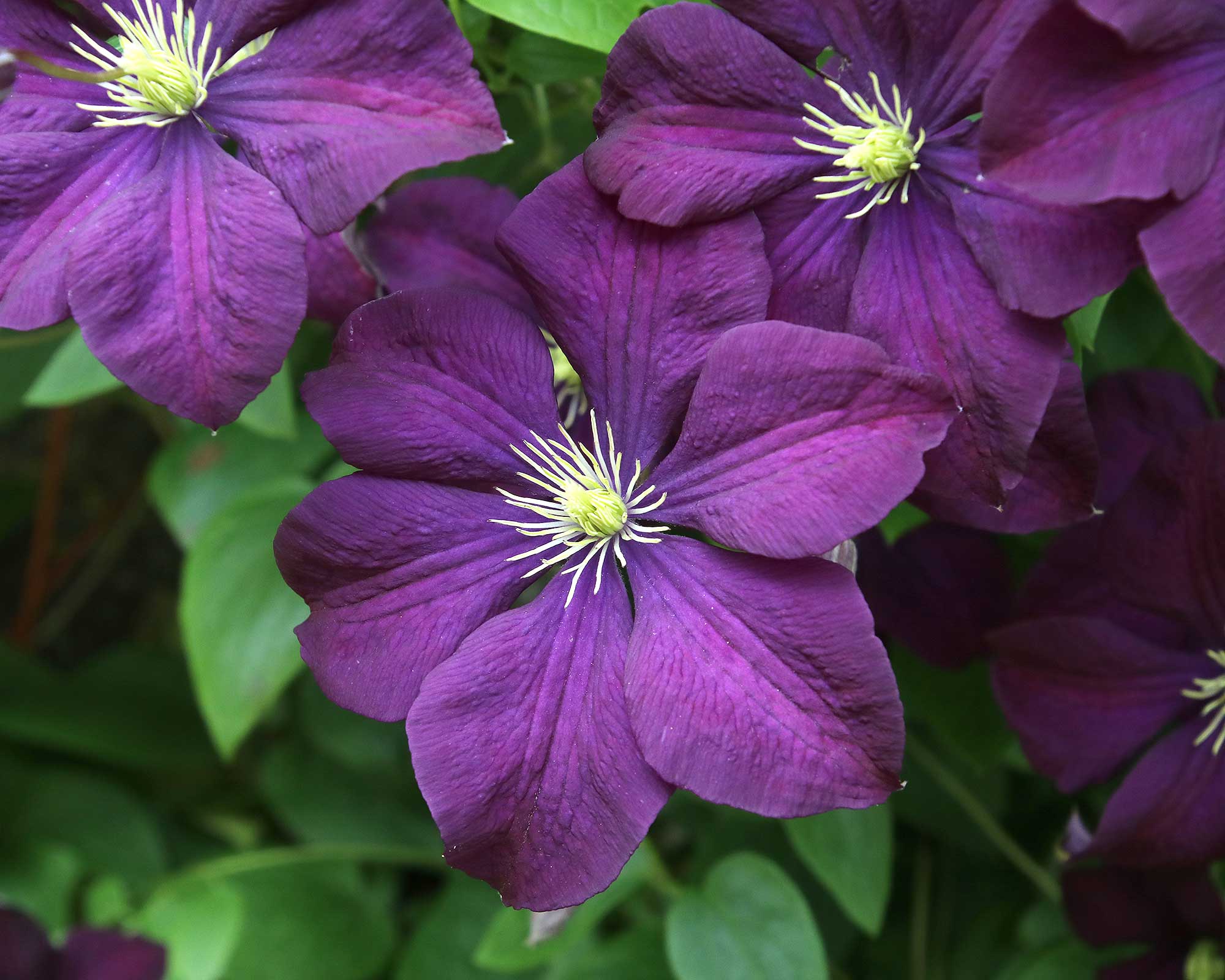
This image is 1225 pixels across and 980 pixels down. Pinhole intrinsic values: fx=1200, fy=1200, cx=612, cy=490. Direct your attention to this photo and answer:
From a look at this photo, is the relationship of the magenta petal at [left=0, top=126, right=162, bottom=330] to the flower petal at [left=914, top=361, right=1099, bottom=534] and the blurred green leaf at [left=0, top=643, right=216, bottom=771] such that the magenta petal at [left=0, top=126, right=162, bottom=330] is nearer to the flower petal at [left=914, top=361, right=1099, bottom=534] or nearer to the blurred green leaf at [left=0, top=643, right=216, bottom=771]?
the flower petal at [left=914, top=361, right=1099, bottom=534]

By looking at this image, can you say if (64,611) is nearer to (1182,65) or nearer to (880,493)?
(880,493)

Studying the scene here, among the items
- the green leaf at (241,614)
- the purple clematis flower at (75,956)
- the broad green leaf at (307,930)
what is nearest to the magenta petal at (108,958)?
the purple clematis flower at (75,956)

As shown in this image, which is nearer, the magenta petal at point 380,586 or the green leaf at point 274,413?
the magenta petal at point 380,586

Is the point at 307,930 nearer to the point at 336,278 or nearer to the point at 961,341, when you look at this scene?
the point at 336,278

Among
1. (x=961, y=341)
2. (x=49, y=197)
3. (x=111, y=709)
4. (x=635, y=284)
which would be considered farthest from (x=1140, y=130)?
(x=111, y=709)

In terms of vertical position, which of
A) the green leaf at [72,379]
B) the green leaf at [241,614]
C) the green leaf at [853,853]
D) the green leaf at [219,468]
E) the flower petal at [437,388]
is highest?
the flower petal at [437,388]

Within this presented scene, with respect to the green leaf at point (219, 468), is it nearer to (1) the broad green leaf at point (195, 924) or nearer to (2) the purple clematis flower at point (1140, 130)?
(1) the broad green leaf at point (195, 924)
